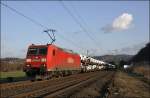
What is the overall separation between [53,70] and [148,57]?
136518 millimetres

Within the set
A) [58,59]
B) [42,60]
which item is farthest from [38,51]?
[58,59]

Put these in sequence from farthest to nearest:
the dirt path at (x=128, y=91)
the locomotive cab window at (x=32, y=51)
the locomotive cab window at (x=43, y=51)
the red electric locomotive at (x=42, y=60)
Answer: the locomotive cab window at (x=32, y=51)
the locomotive cab window at (x=43, y=51)
the red electric locomotive at (x=42, y=60)
the dirt path at (x=128, y=91)

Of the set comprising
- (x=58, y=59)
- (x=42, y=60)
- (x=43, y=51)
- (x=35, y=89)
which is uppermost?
(x=43, y=51)

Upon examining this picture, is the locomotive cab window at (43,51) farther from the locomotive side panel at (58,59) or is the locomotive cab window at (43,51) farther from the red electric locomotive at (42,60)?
the locomotive side panel at (58,59)

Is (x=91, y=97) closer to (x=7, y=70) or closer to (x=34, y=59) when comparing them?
(x=34, y=59)

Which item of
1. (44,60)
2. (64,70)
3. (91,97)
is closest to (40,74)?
(44,60)

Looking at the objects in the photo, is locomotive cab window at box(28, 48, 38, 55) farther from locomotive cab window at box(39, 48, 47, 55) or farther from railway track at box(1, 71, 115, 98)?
railway track at box(1, 71, 115, 98)

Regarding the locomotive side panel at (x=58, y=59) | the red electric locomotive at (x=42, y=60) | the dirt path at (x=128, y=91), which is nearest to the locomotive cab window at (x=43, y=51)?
the red electric locomotive at (x=42, y=60)

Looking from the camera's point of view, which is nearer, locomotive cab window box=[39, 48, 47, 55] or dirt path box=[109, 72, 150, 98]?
dirt path box=[109, 72, 150, 98]

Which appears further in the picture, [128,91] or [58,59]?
[58,59]

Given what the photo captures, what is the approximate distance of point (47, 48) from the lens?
35219 mm

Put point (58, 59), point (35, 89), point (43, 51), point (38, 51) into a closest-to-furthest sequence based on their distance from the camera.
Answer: point (35, 89), point (43, 51), point (38, 51), point (58, 59)

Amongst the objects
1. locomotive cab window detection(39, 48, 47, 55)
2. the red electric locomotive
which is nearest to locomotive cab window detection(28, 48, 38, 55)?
the red electric locomotive

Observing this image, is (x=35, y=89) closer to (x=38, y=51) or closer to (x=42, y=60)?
(x=42, y=60)
